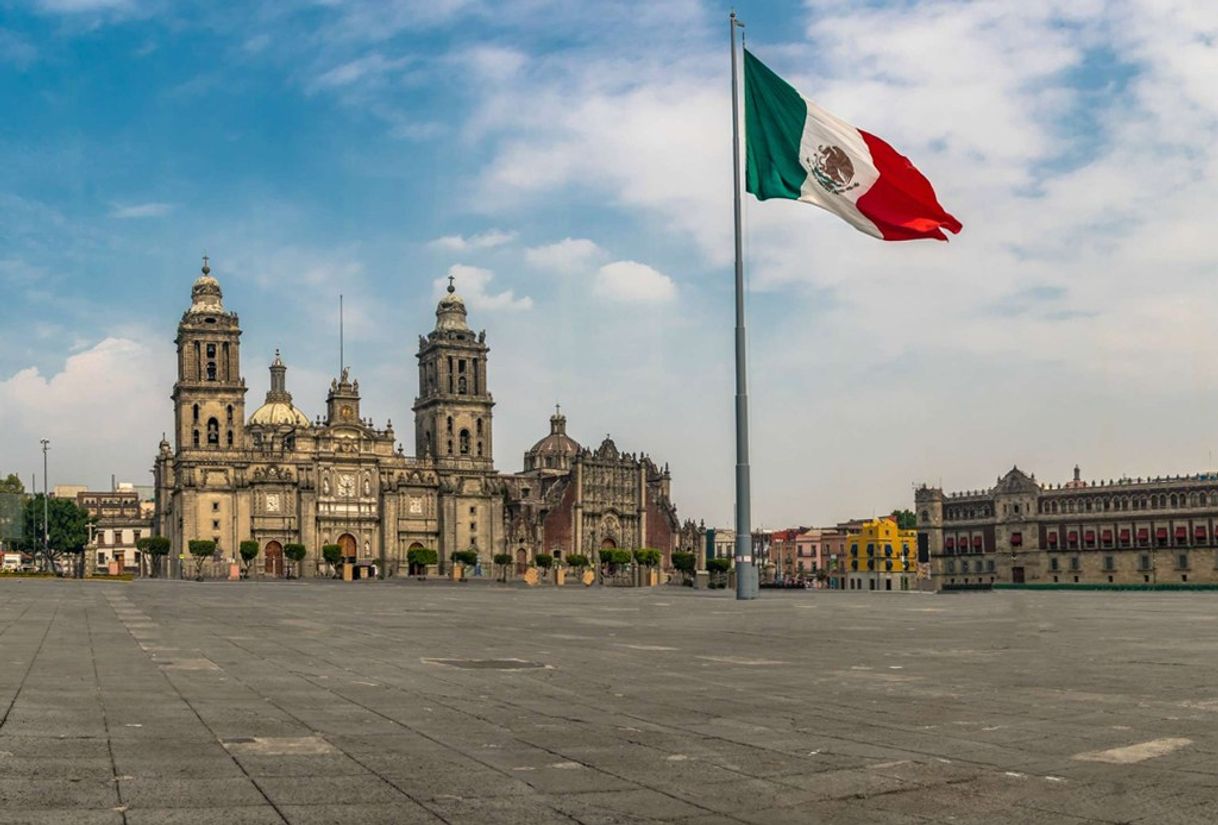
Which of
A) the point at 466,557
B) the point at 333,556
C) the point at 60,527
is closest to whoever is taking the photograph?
the point at 333,556

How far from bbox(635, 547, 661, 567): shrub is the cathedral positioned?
15990mm

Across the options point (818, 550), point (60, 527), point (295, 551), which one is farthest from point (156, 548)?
point (818, 550)

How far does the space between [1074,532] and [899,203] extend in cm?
12475

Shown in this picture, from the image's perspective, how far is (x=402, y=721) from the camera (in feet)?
34.2

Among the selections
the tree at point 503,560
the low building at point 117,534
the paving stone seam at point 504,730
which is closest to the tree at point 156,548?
the tree at point 503,560

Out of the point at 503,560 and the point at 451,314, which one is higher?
the point at 451,314

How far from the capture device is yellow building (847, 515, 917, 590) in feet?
509

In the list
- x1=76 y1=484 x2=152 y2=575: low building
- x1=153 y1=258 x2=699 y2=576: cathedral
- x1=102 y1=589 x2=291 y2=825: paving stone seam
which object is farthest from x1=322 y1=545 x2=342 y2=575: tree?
x1=102 y1=589 x2=291 y2=825: paving stone seam

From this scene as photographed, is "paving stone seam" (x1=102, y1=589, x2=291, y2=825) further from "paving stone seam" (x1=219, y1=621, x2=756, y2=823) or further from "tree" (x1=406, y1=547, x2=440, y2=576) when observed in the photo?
"tree" (x1=406, y1=547, x2=440, y2=576)

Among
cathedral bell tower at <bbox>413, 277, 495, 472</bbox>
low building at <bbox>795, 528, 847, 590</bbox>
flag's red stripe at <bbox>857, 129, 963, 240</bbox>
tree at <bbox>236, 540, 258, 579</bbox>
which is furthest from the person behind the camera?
low building at <bbox>795, 528, 847, 590</bbox>

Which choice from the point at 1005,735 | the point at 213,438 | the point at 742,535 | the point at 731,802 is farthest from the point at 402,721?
the point at 213,438

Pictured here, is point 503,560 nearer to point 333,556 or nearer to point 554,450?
point 333,556

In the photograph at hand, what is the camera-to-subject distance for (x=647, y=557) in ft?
406

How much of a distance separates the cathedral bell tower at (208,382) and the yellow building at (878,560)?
7535cm
